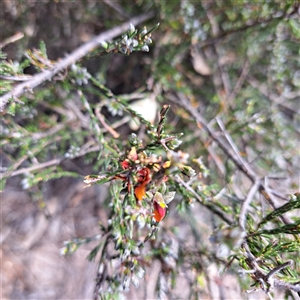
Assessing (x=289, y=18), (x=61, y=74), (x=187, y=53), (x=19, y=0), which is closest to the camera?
(x=61, y=74)

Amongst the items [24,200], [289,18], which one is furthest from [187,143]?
[24,200]

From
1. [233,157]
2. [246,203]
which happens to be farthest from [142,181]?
[233,157]

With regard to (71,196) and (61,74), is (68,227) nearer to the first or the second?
(71,196)

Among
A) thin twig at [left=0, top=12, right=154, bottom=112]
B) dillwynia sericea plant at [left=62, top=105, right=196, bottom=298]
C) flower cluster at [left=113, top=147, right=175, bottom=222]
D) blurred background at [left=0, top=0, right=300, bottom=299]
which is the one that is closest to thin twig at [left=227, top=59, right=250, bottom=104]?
blurred background at [left=0, top=0, right=300, bottom=299]

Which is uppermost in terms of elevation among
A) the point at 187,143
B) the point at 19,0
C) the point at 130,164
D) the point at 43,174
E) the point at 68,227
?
the point at 19,0

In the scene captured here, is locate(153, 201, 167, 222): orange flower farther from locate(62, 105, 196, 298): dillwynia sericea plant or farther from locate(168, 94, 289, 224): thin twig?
locate(168, 94, 289, 224): thin twig

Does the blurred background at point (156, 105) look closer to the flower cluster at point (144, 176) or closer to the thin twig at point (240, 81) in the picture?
the thin twig at point (240, 81)
